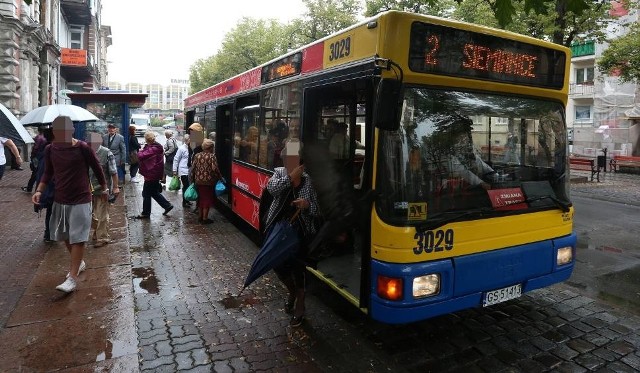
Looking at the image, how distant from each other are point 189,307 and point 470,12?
61.6 feet

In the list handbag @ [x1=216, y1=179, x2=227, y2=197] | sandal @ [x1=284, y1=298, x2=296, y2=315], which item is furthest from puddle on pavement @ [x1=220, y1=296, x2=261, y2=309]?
handbag @ [x1=216, y1=179, x2=227, y2=197]

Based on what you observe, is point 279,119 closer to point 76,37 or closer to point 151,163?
point 151,163

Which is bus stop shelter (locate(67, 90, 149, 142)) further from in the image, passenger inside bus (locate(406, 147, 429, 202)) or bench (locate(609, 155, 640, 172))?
bench (locate(609, 155, 640, 172))

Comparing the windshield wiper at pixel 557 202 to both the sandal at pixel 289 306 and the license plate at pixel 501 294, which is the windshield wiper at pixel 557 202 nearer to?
the license plate at pixel 501 294

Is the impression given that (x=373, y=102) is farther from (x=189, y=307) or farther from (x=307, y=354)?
(x=189, y=307)

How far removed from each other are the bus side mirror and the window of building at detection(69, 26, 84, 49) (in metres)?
43.3

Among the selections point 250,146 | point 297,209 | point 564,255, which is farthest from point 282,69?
point 564,255

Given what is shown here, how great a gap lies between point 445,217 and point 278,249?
1.46 m

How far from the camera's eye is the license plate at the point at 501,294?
4.00 metres

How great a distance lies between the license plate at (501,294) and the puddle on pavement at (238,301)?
2.40 metres

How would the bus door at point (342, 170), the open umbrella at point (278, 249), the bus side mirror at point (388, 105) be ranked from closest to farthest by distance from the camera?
the bus side mirror at point (388, 105) → the bus door at point (342, 170) → the open umbrella at point (278, 249)

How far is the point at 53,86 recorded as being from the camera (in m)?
28.5

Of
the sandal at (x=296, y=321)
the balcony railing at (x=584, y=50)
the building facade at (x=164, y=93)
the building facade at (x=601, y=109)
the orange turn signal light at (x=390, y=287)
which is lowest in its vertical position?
the sandal at (x=296, y=321)

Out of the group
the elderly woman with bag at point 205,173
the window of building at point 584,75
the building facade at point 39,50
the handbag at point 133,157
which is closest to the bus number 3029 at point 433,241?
the elderly woman with bag at point 205,173
